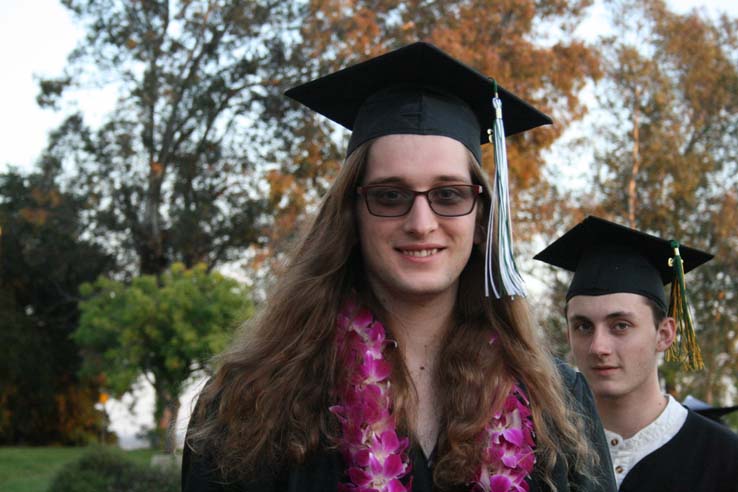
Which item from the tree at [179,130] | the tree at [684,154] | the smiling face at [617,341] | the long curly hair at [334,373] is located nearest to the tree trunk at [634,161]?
the tree at [684,154]

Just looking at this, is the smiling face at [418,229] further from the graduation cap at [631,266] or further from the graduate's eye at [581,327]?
the graduation cap at [631,266]

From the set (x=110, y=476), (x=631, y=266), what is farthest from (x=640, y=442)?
(x=110, y=476)

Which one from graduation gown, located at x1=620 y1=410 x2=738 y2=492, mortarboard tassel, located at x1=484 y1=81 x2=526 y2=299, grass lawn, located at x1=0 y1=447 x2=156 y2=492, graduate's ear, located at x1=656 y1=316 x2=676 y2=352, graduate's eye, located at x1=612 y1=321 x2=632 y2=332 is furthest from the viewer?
grass lawn, located at x1=0 y1=447 x2=156 y2=492

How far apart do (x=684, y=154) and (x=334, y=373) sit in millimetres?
27576

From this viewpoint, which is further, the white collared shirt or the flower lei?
the white collared shirt

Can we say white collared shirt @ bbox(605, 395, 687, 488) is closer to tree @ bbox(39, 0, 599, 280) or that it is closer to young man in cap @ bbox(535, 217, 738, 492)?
young man in cap @ bbox(535, 217, 738, 492)

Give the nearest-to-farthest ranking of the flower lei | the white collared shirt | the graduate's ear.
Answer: the flower lei < the white collared shirt < the graduate's ear

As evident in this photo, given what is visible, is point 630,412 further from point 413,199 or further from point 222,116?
point 222,116

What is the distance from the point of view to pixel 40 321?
31.4 meters

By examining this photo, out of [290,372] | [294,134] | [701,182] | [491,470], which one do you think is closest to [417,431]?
[491,470]

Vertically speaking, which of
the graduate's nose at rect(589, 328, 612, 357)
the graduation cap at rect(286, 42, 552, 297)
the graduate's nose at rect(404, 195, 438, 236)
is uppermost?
the graduation cap at rect(286, 42, 552, 297)

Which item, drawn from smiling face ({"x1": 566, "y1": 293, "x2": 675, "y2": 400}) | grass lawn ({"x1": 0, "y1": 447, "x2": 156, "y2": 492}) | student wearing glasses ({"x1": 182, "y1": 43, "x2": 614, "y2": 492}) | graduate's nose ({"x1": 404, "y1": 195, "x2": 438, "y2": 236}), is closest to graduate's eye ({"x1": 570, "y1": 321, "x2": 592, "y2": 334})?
smiling face ({"x1": 566, "y1": 293, "x2": 675, "y2": 400})

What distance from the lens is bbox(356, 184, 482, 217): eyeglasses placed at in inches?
96.3

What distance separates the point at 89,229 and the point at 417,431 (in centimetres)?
2583
